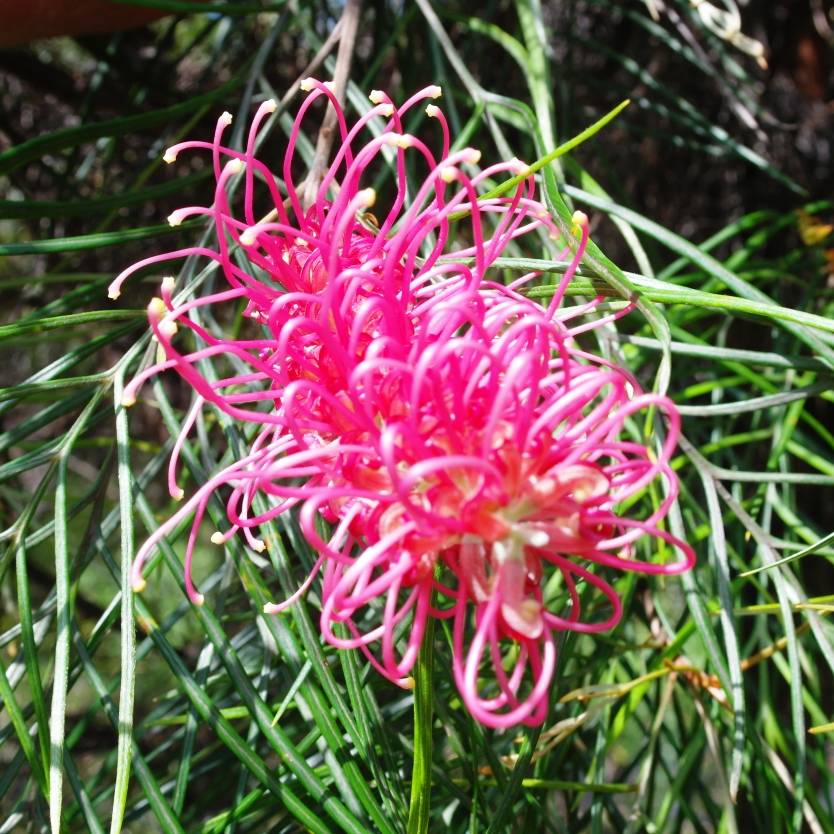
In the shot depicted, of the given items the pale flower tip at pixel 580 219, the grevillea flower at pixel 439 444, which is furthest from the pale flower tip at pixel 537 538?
the pale flower tip at pixel 580 219

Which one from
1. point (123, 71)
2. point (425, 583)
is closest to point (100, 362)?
point (123, 71)

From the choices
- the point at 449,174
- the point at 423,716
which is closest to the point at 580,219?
the point at 449,174

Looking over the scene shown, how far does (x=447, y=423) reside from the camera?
9.7 inches

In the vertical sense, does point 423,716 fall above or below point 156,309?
below

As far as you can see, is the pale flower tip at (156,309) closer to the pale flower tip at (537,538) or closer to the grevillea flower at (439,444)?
the grevillea flower at (439,444)

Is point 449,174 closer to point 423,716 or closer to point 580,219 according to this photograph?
point 580,219

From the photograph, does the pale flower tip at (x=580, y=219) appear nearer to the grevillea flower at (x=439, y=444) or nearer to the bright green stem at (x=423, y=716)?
the grevillea flower at (x=439, y=444)

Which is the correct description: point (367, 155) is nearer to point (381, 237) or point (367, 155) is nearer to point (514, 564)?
point (381, 237)

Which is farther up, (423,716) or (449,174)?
(449,174)

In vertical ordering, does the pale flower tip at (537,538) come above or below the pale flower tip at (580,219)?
below

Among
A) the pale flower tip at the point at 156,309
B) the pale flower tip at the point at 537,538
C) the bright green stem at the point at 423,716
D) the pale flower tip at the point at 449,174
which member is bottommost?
the bright green stem at the point at 423,716

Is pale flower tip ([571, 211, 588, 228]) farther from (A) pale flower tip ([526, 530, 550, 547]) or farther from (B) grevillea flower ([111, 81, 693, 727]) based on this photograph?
(A) pale flower tip ([526, 530, 550, 547])

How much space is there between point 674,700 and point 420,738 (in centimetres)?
34

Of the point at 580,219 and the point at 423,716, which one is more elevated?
the point at 580,219
